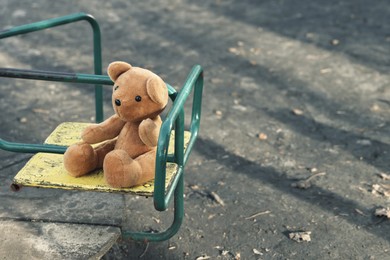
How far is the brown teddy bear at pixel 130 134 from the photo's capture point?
9.59 feet

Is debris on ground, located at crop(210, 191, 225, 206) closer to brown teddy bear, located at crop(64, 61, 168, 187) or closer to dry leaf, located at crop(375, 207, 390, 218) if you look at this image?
dry leaf, located at crop(375, 207, 390, 218)

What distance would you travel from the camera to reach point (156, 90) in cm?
292

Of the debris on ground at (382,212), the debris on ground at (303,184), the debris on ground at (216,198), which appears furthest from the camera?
the debris on ground at (303,184)

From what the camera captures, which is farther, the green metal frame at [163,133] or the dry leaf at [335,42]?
the dry leaf at [335,42]

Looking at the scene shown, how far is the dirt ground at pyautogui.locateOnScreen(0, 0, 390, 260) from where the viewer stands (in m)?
3.69

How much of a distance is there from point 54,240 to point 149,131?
788 millimetres

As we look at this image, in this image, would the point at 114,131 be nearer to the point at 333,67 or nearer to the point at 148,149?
the point at 148,149

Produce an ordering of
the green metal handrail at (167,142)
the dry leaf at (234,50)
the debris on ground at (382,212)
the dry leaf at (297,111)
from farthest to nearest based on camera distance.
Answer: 1. the dry leaf at (234,50)
2. the dry leaf at (297,111)
3. the debris on ground at (382,212)
4. the green metal handrail at (167,142)

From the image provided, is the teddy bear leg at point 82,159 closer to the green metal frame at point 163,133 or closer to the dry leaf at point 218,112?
the green metal frame at point 163,133

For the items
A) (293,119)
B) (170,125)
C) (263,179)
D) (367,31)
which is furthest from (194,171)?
(367,31)

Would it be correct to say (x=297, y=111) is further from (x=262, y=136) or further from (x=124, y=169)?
(x=124, y=169)

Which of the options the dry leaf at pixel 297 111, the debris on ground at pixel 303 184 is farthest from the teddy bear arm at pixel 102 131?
the dry leaf at pixel 297 111

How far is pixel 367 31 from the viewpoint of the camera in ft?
21.3

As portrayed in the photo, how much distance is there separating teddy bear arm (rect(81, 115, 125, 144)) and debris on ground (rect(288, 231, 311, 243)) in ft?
3.51
